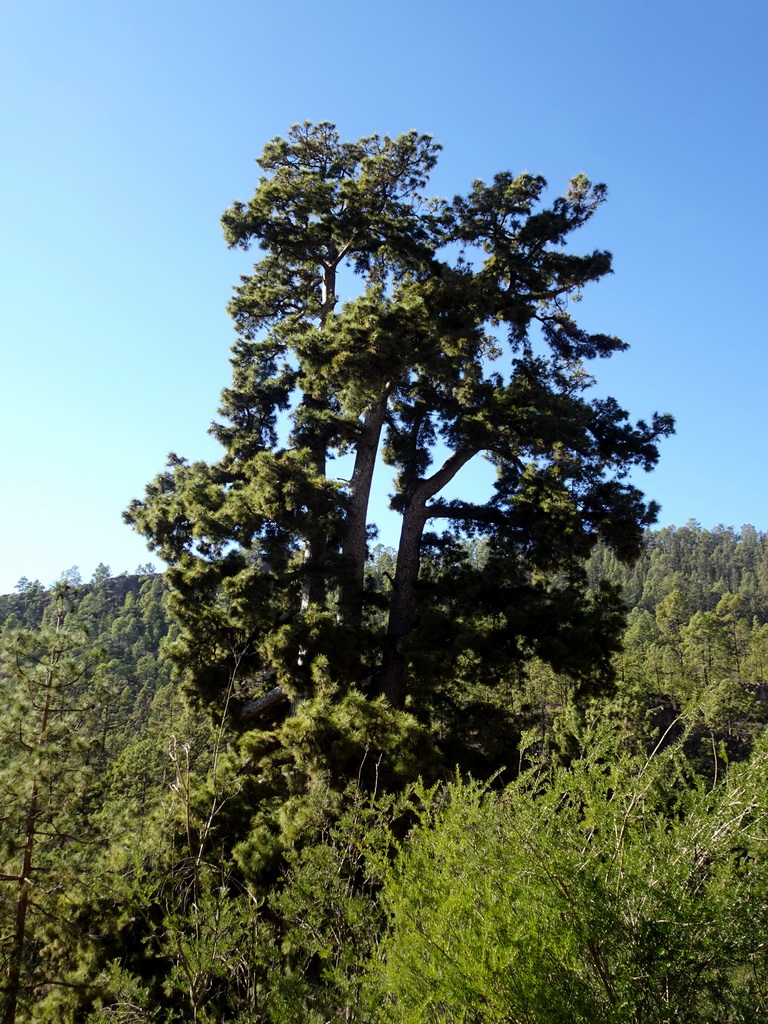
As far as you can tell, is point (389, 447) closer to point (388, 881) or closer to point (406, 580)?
point (406, 580)

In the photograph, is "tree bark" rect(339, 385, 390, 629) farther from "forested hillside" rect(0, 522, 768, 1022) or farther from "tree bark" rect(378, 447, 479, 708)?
"forested hillside" rect(0, 522, 768, 1022)

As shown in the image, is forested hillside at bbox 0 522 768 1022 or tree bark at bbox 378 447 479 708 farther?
tree bark at bbox 378 447 479 708

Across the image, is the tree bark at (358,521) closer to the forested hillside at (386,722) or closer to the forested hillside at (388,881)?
the forested hillside at (386,722)

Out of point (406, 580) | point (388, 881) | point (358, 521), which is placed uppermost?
point (358, 521)

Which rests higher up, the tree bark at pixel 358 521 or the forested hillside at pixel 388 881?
the tree bark at pixel 358 521

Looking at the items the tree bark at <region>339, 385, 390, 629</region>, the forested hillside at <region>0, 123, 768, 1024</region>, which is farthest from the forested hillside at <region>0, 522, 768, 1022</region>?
the tree bark at <region>339, 385, 390, 629</region>

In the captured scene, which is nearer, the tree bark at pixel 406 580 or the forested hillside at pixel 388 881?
the forested hillside at pixel 388 881

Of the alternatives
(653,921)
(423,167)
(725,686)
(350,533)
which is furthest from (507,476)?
(725,686)

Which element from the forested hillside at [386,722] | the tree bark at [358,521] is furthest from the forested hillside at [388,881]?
the tree bark at [358,521]

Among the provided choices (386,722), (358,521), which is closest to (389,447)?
(358,521)

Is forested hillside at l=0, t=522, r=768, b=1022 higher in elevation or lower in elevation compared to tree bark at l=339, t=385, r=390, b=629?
lower

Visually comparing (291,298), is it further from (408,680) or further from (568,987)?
(568,987)

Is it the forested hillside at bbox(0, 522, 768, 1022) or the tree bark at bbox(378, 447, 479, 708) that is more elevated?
the tree bark at bbox(378, 447, 479, 708)

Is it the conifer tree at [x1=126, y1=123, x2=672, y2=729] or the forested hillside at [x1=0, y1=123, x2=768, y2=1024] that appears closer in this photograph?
the forested hillside at [x1=0, y1=123, x2=768, y2=1024]
